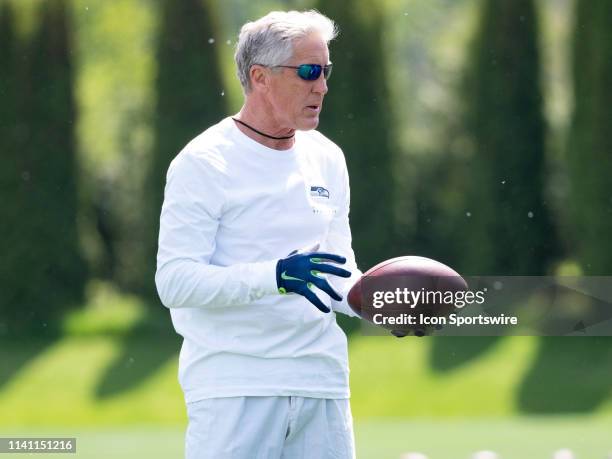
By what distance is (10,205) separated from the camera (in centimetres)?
1249

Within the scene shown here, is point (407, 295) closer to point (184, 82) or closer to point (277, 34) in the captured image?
point (277, 34)

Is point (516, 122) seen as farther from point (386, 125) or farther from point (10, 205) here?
point (10, 205)

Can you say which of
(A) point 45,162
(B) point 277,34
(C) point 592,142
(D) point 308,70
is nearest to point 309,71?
(D) point 308,70

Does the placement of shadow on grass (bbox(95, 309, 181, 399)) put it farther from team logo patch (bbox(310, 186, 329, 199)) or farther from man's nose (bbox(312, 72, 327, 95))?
man's nose (bbox(312, 72, 327, 95))

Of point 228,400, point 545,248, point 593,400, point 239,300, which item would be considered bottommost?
point 593,400

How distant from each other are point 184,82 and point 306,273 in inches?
370

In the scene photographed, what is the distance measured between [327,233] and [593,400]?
7452 mm

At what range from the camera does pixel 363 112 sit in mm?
12383

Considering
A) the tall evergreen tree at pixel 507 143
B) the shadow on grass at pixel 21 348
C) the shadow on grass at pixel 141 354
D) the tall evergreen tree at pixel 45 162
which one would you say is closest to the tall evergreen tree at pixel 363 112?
the tall evergreen tree at pixel 507 143

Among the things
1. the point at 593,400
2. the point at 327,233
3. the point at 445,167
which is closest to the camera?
the point at 327,233

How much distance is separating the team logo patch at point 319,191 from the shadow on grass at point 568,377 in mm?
7122

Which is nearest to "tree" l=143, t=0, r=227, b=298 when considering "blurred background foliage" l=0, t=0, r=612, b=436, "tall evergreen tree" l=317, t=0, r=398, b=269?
"blurred background foliage" l=0, t=0, r=612, b=436

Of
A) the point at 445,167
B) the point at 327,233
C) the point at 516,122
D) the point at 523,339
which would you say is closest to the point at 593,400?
the point at 523,339

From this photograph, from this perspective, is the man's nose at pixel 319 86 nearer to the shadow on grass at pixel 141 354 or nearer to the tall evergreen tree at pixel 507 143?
the shadow on grass at pixel 141 354
